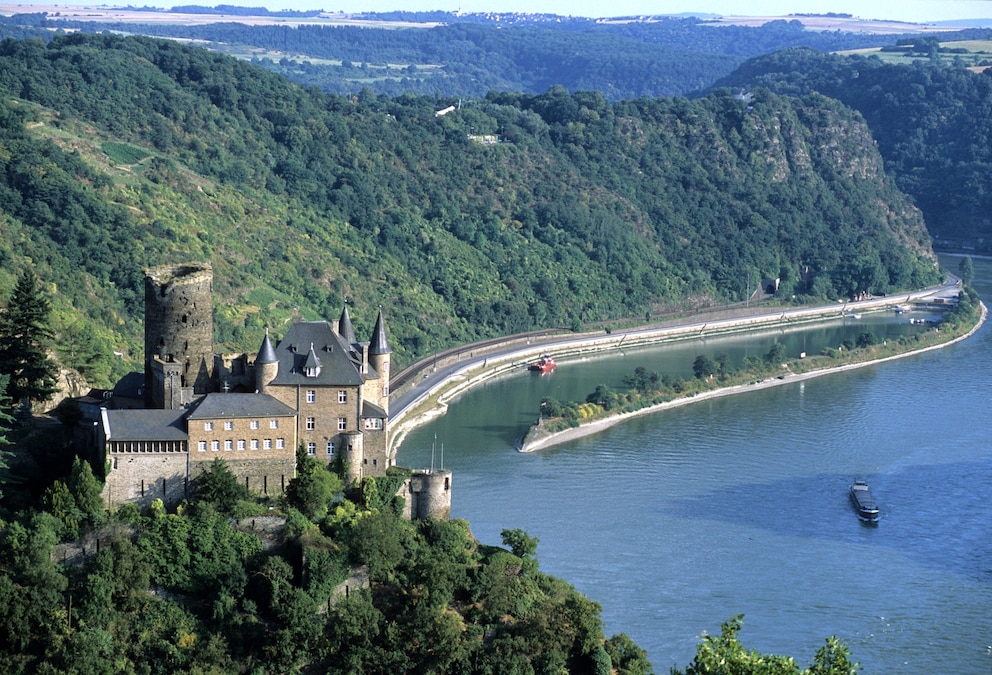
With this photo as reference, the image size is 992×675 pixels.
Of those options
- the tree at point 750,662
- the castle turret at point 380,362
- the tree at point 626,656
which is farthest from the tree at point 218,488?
the tree at point 750,662

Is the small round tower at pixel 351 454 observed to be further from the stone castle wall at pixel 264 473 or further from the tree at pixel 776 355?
the tree at pixel 776 355

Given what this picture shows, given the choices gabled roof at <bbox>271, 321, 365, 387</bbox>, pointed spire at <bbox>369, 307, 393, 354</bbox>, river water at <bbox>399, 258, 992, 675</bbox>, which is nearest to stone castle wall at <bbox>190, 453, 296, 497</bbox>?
gabled roof at <bbox>271, 321, 365, 387</bbox>

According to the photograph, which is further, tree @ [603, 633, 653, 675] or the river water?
the river water

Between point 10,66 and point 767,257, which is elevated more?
point 10,66

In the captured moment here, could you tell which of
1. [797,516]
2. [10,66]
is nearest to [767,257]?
[10,66]

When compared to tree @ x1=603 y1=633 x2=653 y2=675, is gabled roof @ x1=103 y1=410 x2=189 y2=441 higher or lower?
higher

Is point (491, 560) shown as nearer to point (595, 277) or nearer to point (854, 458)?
point (854, 458)

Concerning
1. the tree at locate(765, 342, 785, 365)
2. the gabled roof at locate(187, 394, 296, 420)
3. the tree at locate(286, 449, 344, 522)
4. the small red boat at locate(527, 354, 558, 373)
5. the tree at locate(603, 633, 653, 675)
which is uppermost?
the gabled roof at locate(187, 394, 296, 420)

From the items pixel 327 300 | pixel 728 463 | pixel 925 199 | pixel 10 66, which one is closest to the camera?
pixel 728 463

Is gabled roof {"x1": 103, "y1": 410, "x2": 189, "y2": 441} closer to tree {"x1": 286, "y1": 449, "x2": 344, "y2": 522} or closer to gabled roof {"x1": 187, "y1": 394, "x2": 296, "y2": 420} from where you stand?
gabled roof {"x1": 187, "y1": 394, "x2": 296, "y2": 420}
